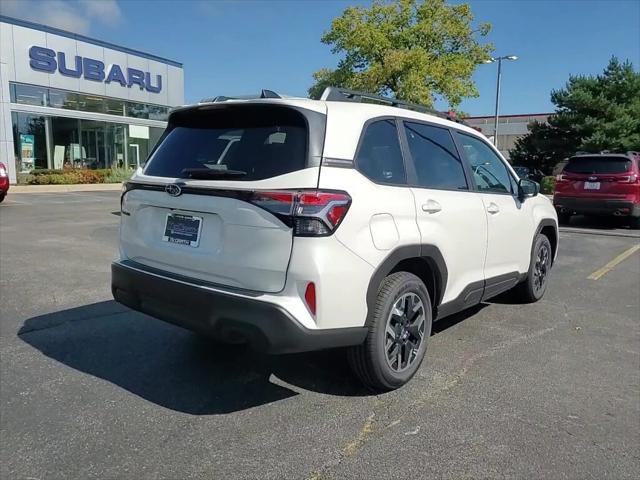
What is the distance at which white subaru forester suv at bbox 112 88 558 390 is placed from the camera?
2.89m

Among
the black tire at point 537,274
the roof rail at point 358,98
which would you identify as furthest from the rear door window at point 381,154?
the black tire at point 537,274

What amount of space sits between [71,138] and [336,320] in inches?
1053

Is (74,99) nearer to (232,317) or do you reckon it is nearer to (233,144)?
(233,144)

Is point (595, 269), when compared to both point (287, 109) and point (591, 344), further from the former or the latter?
point (287, 109)

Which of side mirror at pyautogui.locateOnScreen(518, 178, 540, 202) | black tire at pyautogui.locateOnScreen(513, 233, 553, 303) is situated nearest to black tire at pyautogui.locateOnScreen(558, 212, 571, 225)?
black tire at pyautogui.locateOnScreen(513, 233, 553, 303)

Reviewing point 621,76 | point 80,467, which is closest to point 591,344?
point 80,467

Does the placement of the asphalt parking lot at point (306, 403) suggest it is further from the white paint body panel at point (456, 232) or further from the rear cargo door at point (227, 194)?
the rear cargo door at point (227, 194)

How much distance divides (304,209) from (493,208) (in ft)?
7.67

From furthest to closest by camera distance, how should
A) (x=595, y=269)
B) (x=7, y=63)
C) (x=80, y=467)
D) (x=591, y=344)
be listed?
(x=7, y=63) < (x=595, y=269) < (x=591, y=344) < (x=80, y=467)

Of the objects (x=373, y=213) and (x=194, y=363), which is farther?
(x=194, y=363)

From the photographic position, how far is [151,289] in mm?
3357

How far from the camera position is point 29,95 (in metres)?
23.8

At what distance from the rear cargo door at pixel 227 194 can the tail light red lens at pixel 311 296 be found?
145 mm

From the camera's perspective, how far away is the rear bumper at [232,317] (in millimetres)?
2854
